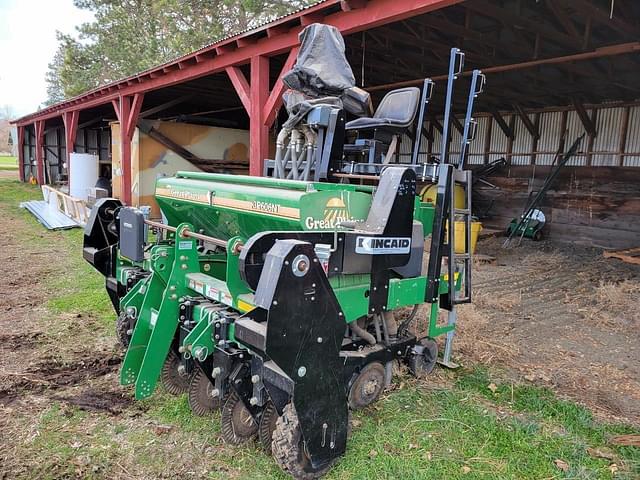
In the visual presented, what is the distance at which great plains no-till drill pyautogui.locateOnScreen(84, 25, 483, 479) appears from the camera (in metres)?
2.13

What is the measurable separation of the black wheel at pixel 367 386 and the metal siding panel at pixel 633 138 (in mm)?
9012

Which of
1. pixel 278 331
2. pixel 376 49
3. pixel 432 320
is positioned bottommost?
pixel 432 320

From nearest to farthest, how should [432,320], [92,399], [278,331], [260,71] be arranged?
1. [278,331]
2. [92,399]
3. [432,320]
4. [260,71]

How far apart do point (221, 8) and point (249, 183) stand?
1899 cm

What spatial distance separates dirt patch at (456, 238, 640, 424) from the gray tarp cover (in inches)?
88.5

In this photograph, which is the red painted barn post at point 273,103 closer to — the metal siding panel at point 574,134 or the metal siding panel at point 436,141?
the metal siding panel at point 574,134

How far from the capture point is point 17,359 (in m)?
3.56

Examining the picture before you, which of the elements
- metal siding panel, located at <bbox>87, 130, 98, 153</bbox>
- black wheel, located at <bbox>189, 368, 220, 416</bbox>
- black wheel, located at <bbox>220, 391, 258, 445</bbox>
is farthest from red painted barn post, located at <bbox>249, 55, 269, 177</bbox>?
metal siding panel, located at <bbox>87, 130, 98, 153</bbox>

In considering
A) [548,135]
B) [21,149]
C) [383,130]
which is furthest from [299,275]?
[21,149]

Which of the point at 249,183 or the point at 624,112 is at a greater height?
the point at 624,112

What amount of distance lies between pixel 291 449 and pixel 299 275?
32.0 inches

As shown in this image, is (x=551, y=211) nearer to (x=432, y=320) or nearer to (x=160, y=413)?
(x=432, y=320)

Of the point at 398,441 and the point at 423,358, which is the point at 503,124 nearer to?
the point at 423,358

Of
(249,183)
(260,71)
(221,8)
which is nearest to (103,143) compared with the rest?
(221,8)
